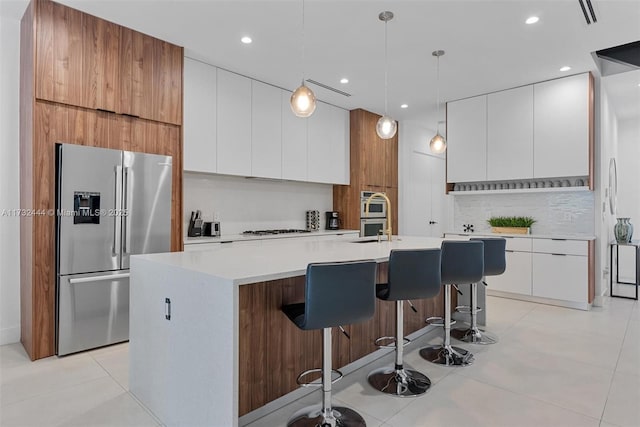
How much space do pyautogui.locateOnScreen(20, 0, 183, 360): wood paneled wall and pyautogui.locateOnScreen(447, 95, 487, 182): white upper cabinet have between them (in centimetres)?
405

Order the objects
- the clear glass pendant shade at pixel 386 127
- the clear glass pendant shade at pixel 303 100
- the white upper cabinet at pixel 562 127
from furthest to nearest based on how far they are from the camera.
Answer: the white upper cabinet at pixel 562 127 → the clear glass pendant shade at pixel 386 127 → the clear glass pendant shade at pixel 303 100

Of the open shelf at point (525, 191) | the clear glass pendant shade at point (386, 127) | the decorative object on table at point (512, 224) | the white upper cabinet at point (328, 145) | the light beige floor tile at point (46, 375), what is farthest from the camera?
the white upper cabinet at point (328, 145)

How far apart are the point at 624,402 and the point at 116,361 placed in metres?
3.50

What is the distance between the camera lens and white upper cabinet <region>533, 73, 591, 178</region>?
441cm

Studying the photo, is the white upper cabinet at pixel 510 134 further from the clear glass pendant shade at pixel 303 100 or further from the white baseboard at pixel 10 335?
the white baseboard at pixel 10 335

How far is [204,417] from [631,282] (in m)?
6.96

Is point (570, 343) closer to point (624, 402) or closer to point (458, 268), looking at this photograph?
point (624, 402)

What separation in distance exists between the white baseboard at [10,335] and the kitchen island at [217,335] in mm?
1744

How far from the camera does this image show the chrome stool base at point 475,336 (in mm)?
3234

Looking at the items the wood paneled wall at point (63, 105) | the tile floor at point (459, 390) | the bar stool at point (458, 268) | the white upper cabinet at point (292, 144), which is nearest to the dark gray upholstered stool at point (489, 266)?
the tile floor at point (459, 390)

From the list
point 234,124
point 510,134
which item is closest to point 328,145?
point 234,124

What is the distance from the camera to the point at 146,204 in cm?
337

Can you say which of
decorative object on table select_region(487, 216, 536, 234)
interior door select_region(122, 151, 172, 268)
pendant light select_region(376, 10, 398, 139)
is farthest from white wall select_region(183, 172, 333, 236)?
decorative object on table select_region(487, 216, 536, 234)

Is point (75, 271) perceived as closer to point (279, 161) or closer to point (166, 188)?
point (166, 188)
